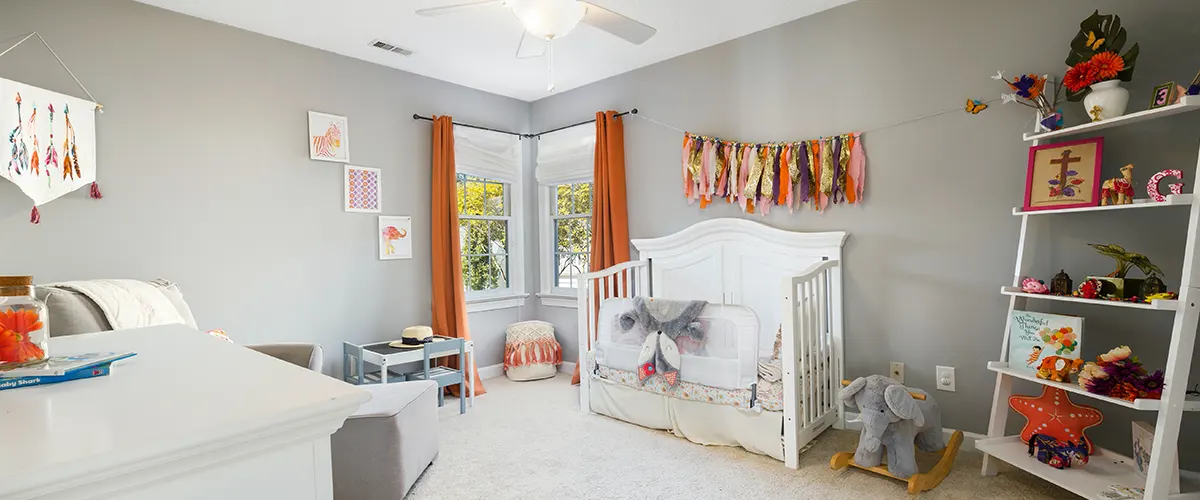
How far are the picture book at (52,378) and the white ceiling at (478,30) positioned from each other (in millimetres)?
2451

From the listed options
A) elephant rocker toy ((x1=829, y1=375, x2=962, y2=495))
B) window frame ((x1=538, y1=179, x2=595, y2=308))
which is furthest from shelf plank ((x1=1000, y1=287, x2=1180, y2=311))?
window frame ((x1=538, y1=179, x2=595, y2=308))

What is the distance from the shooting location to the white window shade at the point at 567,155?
4.20m

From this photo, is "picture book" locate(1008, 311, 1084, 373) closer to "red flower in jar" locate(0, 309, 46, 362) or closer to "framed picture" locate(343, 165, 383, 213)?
"red flower in jar" locate(0, 309, 46, 362)

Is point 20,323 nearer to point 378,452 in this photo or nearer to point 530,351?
point 378,452

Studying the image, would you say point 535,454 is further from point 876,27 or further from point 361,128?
point 876,27

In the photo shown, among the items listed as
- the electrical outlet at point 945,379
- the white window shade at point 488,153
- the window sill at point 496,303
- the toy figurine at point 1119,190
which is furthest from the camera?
the window sill at point 496,303

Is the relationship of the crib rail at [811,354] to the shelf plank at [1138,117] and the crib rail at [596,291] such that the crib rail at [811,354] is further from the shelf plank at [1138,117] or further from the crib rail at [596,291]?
the crib rail at [596,291]

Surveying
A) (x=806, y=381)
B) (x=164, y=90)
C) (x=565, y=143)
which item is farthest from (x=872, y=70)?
(x=164, y=90)

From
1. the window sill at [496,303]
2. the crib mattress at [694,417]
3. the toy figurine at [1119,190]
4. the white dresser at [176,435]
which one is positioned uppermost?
the toy figurine at [1119,190]

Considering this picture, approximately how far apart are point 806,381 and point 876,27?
1.78 meters

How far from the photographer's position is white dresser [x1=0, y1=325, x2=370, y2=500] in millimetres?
431

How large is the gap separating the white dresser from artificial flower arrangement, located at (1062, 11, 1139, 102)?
8.63 feet

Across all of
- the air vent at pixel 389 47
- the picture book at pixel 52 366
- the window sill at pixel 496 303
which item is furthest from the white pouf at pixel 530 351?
the picture book at pixel 52 366

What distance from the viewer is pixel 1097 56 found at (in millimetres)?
2064
